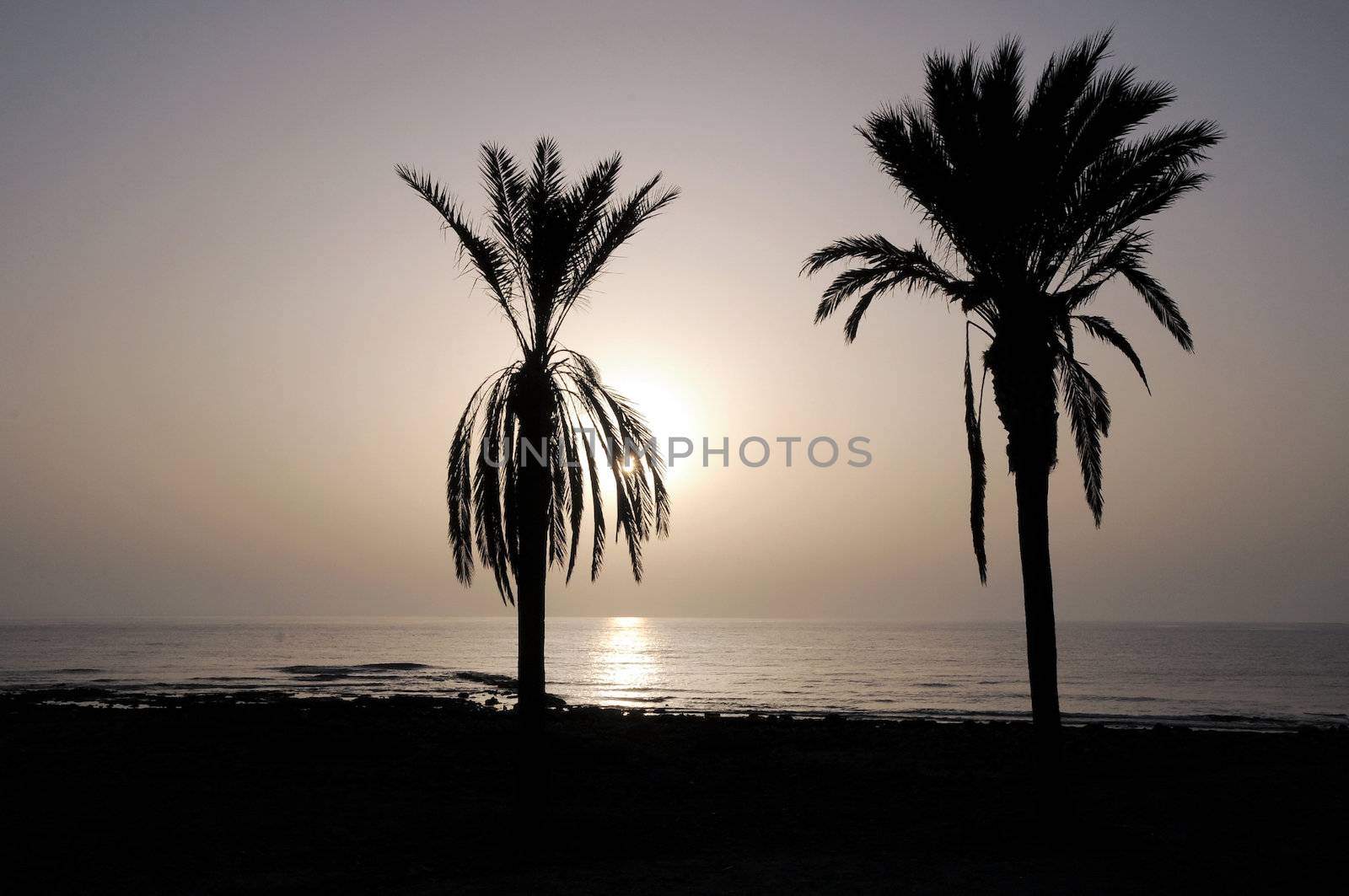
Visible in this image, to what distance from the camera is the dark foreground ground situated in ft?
34.8

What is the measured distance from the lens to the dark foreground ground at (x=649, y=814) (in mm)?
10602

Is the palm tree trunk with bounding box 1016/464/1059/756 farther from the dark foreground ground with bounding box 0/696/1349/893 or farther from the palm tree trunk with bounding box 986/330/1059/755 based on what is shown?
the dark foreground ground with bounding box 0/696/1349/893

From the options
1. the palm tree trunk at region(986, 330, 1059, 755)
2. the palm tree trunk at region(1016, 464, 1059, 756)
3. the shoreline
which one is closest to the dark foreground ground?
the palm tree trunk at region(1016, 464, 1059, 756)

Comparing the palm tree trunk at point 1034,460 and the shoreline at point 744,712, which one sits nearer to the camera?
the palm tree trunk at point 1034,460

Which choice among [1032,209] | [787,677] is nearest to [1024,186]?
[1032,209]

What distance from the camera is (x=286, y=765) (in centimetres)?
1769

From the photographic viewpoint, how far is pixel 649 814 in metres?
14.5

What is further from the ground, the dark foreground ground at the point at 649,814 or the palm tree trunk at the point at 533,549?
the palm tree trunk at the point at 533,549

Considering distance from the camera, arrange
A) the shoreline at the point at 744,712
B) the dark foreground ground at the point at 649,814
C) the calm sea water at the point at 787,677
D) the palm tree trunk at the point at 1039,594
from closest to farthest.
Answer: the dark foreground ground at the point at 649,814, the palm tree trunk at the point at 1039,594, the shoreline at the point at 744,712, the calm sea water at the point at 787,677

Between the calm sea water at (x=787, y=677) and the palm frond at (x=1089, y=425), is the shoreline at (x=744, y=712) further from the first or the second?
the palm frond at (x=1089, y=425)

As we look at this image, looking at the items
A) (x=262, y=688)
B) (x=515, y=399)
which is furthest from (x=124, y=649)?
(x=515, y=399)

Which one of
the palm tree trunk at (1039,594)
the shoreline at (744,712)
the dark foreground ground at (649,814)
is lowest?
the shoreline at (744,712)

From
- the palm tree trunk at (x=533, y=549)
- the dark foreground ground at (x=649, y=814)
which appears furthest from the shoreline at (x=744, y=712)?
the palm tree trunk at (x=533, y=549)

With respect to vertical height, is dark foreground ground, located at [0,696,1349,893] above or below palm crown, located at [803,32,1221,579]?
below
